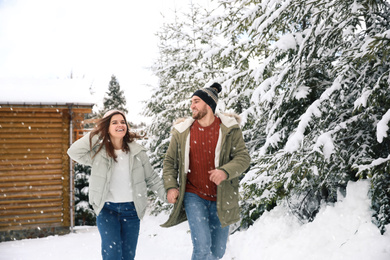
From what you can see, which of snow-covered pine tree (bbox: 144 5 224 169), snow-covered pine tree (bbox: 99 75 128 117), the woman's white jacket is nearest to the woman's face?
the woman's white jacket

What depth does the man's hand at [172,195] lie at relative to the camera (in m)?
3.54

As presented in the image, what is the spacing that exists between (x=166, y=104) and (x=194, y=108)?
763 cm

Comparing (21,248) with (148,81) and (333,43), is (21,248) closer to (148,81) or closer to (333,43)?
(148,81)

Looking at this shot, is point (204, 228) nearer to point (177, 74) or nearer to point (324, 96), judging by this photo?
point (324, 96)

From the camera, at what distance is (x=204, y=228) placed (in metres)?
3.39

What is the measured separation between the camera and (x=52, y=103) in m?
10.0

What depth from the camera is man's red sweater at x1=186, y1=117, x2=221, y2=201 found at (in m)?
3.57

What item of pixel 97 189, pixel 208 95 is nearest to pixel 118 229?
pixel 97 189

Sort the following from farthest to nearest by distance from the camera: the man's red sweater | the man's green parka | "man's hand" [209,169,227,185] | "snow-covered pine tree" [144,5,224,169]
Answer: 1. "snow-covered pine tree" [144,5,224,169]
2. the man's red sweater
3. the man's green parka
4. "man's hand" [209,169,227,185]

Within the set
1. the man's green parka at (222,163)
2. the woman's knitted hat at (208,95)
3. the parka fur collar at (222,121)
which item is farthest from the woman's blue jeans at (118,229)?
the woman's knitted hat at (208,95)

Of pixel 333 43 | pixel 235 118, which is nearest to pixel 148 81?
pixel 333 43

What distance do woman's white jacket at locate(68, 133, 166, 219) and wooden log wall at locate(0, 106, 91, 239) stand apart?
701 cm

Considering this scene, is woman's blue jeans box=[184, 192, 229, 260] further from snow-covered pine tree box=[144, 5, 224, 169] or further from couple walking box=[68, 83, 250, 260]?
snow-covered pine tree box=[144, 5, 224, 169]

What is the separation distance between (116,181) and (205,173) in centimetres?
95
